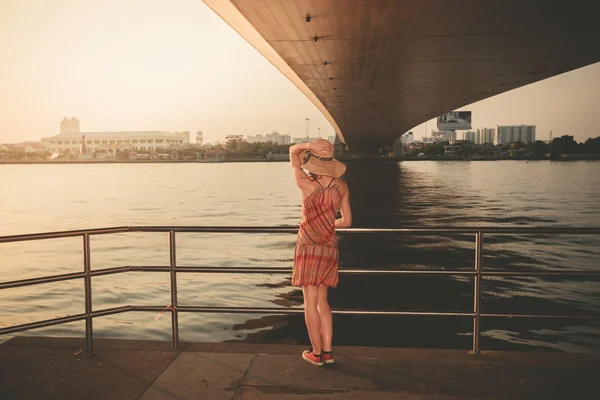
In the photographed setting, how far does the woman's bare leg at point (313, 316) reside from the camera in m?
4.25

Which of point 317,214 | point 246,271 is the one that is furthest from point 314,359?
point 317,214

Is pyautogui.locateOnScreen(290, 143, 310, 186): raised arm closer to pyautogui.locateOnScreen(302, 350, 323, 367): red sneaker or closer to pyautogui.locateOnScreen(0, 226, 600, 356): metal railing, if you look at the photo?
pyautogui.locateOnScreen(0, 226, 600, 356): metal railing

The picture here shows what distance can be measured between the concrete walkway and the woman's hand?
5.53ft

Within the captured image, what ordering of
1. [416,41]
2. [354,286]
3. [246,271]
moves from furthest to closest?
[416,41]
[354,286]
[246,271]

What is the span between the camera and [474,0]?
17.5 meters

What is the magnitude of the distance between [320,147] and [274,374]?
1761 mm

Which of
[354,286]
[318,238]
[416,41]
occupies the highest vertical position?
[416,41]

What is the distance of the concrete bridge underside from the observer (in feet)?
60.1

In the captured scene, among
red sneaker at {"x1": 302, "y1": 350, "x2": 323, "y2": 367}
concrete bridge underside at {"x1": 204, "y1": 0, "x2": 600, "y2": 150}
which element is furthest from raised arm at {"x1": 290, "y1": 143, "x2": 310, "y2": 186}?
concrete bridge underside at {"x1": 204, "y1": 0, "x2": 600, "y2": 150}

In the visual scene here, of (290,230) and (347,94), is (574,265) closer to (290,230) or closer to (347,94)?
(290,230)

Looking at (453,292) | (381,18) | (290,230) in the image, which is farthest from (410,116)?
(290,230)

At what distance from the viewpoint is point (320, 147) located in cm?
413

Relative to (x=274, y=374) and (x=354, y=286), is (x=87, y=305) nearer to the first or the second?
(x=274, y=374)

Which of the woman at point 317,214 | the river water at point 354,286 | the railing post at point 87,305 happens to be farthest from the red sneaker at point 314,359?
the river water at point 354,286
